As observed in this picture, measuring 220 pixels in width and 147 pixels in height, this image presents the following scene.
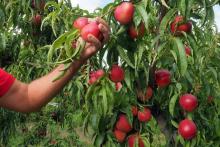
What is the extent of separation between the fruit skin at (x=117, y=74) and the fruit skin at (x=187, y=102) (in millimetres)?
309

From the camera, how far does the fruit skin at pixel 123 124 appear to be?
2.19 m

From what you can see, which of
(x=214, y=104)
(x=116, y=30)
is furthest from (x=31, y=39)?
(x=116, y=30)

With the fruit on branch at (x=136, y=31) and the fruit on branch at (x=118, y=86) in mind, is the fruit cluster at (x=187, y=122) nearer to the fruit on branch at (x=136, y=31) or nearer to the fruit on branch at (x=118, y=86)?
the fruit on branch at (x=118, y=86)

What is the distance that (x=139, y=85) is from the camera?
7.07 feet

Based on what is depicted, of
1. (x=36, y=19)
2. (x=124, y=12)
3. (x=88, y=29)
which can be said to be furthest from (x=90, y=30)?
(x=36, y=19)

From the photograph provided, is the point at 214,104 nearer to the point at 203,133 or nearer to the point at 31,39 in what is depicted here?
the point at 203,133

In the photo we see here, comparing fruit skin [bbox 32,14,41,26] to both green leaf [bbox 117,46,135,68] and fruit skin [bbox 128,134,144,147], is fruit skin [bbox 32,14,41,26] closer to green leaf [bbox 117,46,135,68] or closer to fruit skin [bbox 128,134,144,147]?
fruit skin [bbox 128,134,144,147]

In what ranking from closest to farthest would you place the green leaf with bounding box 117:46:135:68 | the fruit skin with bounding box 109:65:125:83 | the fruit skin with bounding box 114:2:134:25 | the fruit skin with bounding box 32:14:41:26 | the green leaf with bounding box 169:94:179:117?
the fruit skin with bounding box 114:2:134:25 < the green leaf with bounding box 117:46:135:68 < the fruit skin with bounding box 109:65:125:83 < the green leaf with bounding box 169:94:179:117 < the fruit skin with bounding box 32:14:41:26

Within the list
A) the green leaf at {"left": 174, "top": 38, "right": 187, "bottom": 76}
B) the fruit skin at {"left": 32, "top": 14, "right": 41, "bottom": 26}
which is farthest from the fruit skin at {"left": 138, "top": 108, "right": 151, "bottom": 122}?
the fruit skin at {"left": 32, "top": 14, "right": 41, "bottom": 26}

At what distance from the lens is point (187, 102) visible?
213 centimetres

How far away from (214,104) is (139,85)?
0.63 meters

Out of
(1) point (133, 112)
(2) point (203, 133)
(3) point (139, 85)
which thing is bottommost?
(2) point (203, 133)

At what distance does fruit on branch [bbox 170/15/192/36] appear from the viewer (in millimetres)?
1913

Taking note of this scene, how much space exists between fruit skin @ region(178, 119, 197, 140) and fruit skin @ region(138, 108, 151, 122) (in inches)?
6.3
